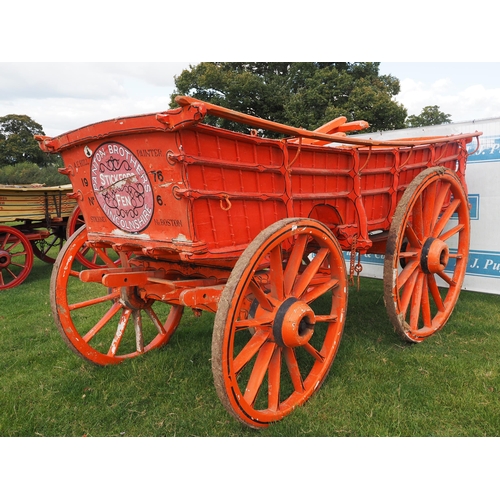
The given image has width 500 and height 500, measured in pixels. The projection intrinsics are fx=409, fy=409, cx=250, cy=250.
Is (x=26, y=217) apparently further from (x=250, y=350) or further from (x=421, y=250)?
(x=421, y=250)

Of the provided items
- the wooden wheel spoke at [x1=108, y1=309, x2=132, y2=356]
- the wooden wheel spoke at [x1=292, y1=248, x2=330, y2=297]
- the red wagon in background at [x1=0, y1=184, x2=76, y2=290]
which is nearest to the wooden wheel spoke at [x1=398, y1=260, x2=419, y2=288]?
the wooden wheel spoke at [x1=292, y1=248, x2=330, y2=297]

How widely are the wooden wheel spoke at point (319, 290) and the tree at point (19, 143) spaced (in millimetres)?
22854

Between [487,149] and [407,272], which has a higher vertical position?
[487,149]

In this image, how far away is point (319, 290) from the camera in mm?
2699

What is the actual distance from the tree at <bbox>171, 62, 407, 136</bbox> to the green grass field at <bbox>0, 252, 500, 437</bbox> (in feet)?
40.3

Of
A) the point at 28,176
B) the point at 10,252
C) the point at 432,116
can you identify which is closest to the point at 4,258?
the point at 10,252

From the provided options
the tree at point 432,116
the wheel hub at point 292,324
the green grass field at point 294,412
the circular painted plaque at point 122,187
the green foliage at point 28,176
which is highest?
the tree at point 432,116

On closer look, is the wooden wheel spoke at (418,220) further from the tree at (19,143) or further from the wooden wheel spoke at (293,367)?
the tree at (19,143)

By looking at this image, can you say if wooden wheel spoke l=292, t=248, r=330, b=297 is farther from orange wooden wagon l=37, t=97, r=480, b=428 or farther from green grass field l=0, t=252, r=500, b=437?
green grass field l=0, t=252, r=500, b=437

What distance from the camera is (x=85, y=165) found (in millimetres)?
2590

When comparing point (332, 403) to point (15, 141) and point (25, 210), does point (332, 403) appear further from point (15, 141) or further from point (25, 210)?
point (15, 141)

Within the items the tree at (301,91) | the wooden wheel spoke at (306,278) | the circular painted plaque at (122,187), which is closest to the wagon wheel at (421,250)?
the wooden wheel spoke at (306,278)

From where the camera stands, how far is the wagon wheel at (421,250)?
309 cm

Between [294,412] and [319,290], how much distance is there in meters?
0.77
